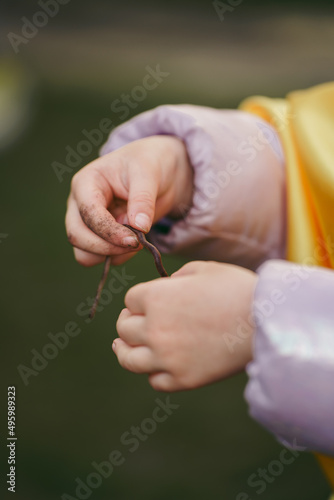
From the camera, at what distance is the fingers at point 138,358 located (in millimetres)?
289

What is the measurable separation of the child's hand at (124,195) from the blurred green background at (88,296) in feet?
0.25

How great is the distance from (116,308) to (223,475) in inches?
8.3

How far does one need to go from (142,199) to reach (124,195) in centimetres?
4

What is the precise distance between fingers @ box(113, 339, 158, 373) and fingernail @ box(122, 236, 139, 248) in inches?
2.1

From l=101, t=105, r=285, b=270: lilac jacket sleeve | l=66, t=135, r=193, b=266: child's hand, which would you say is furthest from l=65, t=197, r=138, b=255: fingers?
l=101, t=105, r=285, b=270: lilac jacket sleeve

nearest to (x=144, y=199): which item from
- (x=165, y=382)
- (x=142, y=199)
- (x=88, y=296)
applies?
(x=142, y=199)

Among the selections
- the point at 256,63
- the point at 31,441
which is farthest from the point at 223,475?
the point at 256,63

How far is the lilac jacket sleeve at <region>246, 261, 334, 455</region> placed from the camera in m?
0.26

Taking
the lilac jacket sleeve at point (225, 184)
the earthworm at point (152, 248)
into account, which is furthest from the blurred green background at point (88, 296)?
the earthworm at point (152, 248)

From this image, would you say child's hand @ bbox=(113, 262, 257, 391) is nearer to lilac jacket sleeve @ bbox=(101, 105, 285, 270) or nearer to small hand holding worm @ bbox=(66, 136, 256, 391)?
small hand holding worm @ bbox=(66, 136, 256, 391)

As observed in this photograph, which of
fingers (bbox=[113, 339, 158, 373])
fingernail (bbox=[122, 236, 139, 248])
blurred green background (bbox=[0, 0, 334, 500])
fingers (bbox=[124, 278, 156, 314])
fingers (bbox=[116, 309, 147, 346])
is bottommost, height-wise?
blurred green background (bbox=[0, 0, 334, 500])

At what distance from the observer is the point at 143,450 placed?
0.62 meters

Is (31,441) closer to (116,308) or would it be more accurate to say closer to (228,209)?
(116,308)

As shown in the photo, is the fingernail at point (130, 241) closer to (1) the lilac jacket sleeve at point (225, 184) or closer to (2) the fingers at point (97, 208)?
(2) the fingers at point (97, 208)
